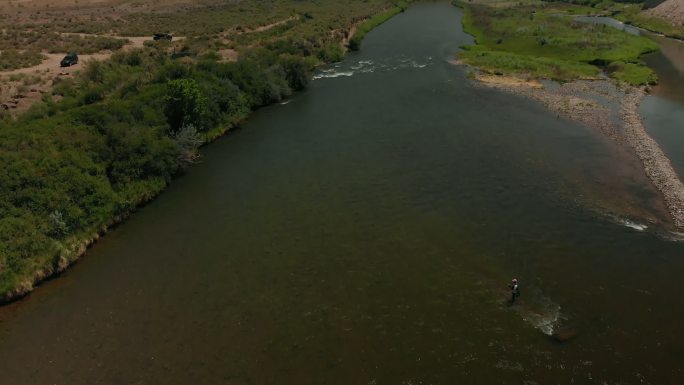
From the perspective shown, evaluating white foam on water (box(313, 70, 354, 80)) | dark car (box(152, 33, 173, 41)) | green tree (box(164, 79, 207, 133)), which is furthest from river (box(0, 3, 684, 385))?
dark car (box(152, 33, 173, 41))

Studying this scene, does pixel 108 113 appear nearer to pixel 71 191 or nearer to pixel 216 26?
pixel 71 191

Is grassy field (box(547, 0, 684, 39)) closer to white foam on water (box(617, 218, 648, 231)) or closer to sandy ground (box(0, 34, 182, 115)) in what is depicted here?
white foam on water (box(617, 218, 648, 231))

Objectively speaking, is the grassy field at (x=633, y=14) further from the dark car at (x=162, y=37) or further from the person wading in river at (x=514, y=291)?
the dark car at (x=162, y=37)

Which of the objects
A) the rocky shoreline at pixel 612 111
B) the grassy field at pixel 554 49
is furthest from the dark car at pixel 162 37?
the rocky shoreline at pixel 612 111

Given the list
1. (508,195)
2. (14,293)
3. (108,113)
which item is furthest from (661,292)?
(108,113)

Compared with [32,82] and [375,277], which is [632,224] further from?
[32,82]

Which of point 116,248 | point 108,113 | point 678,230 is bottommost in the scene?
point 116,248

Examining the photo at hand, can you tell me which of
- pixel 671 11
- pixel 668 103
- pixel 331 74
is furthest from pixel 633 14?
pixel 331 74
